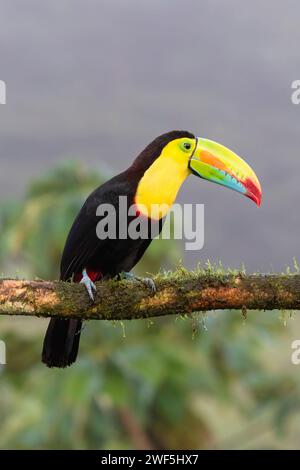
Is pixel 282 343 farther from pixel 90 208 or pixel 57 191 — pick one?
pixel 90 208

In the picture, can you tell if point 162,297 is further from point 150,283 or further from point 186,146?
point 186,146

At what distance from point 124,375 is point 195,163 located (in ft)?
13.8

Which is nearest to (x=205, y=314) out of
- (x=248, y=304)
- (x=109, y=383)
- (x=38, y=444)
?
(x=248, y=304)

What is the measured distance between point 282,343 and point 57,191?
359 cm

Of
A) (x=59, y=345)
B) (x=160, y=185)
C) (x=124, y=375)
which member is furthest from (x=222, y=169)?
(x=124, y=375)

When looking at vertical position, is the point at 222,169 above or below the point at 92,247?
above

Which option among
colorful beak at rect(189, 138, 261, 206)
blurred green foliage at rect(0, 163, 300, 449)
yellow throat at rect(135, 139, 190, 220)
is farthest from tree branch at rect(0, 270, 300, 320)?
blurred green foliage at rect(0, 163, 300, 449)

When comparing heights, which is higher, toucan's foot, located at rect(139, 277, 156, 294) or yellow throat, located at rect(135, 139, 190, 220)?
yellow throat, located at rect(135, 139, 190, 220)

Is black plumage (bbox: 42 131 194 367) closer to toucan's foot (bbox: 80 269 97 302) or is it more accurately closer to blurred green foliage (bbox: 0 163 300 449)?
toucan's foot (bbox: 80 269 97 302)

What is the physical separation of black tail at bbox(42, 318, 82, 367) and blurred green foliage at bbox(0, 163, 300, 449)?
333cm

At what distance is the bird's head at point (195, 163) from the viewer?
4070 millimetres

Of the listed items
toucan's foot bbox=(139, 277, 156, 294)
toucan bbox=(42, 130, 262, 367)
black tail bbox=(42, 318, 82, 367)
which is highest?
toucan bbox=(42, 130, 262, 367)

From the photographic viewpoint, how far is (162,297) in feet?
12.0

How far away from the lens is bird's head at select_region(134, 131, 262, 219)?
4070mm
